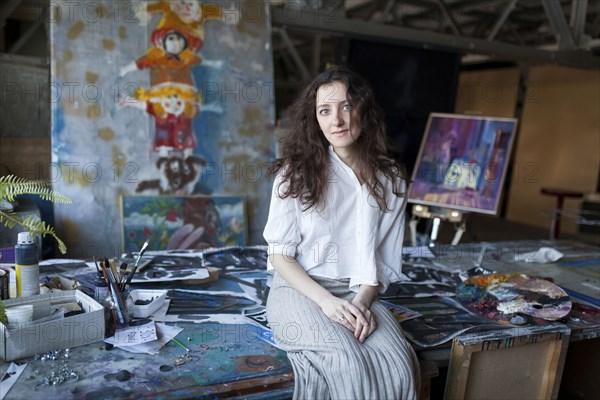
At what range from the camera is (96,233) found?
11.5ft

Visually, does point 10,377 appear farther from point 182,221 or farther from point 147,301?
point 182,221

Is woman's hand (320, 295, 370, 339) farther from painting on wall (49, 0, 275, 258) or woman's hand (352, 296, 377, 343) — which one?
painting on wall (49, 0, 275, 258)

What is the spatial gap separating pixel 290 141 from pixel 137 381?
3.40 feet

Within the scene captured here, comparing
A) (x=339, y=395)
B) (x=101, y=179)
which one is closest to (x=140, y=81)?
(x=101, y=179)

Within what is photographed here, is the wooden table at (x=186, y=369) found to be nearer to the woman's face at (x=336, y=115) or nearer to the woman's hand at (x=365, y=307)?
the woman's hand at (x=365, y=307)

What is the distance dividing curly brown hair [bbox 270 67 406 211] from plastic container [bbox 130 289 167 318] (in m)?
0.63

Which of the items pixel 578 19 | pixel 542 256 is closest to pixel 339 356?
pixel 542 256

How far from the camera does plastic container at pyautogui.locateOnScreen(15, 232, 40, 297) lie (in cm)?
171

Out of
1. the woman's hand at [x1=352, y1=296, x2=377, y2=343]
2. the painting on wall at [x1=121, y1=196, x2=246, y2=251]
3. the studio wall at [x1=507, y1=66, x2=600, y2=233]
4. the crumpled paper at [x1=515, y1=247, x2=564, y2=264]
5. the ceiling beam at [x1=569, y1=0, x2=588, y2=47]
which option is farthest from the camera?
the studio wall at [x1=507, y1=66, x2=600, y2=233]

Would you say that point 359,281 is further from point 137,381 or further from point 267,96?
point 267,96

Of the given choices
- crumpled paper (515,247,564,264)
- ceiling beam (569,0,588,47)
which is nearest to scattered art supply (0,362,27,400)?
crumpled paper (515,247,564,264)

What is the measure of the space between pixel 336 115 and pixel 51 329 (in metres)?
1.19

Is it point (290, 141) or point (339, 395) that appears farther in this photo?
point (290, 141)

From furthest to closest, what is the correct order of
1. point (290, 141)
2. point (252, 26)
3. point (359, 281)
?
1. point (252, 26)
2. point (290, 141)
3. point (359, 281)
